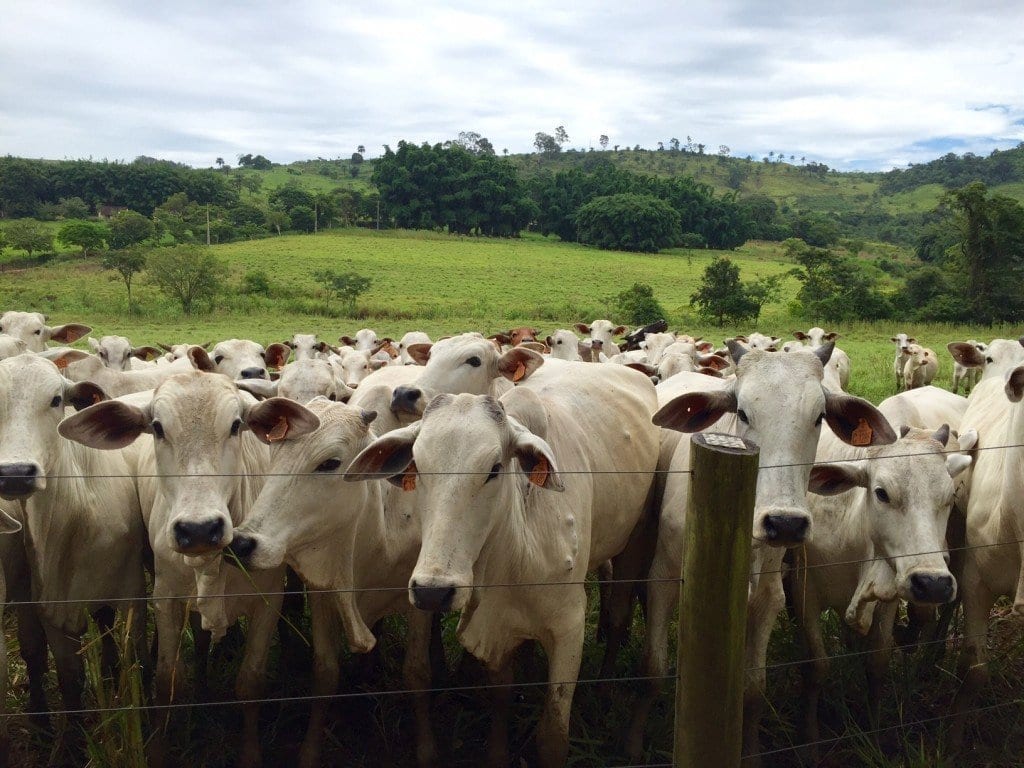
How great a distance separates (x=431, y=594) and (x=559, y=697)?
131cm

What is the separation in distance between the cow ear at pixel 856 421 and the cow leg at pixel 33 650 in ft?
14.2

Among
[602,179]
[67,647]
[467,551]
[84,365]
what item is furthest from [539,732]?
[602,179]

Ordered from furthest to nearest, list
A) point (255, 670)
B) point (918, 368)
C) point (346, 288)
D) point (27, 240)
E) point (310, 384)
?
point (27, 240) < point (346, 288) < point (918, 368) < point (310, 384) < point (255, 670)

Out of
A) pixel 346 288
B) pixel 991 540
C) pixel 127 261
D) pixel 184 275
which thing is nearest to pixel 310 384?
pixel 991 540

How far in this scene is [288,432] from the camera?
3.92 metres

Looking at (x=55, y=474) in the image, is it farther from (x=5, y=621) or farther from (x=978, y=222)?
(x=978, y=222)

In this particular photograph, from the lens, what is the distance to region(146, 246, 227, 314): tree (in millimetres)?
36500

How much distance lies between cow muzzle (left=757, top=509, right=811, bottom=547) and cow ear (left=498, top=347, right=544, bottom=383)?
8.65 feet

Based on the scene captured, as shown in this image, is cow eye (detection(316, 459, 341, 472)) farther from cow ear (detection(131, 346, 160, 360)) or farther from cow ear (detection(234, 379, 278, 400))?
cow ear (detection(131, 346, 160, 360))

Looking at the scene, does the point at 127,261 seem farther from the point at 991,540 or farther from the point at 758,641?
the point at 991,540

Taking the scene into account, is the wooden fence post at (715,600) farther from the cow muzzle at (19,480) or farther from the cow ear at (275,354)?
the cow ear at (275,354)

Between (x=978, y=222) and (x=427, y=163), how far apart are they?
5448 cm

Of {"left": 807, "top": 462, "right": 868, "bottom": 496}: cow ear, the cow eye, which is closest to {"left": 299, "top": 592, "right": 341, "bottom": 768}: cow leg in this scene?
the cow eye

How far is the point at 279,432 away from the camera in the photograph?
3.94 meters
